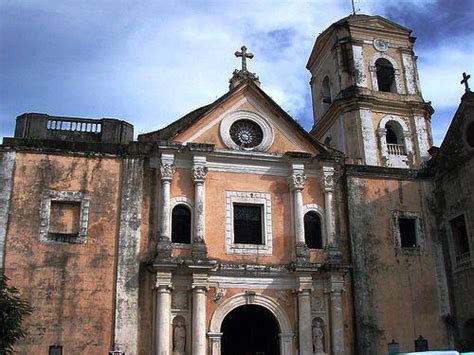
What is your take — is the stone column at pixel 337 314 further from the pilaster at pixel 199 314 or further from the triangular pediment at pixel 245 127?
the triangular pediment at pixel 245 127

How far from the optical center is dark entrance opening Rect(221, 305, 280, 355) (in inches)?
752

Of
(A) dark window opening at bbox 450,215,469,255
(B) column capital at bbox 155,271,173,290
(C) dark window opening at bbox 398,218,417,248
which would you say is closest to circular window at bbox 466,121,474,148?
(A) dark window opening at bbox 450,215,469,255

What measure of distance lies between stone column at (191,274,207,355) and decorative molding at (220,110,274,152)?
15.1 feet

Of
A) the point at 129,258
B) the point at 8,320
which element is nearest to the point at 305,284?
the point at 129,258

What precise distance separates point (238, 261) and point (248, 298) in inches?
44.5

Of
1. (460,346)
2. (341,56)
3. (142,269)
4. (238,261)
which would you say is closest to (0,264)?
Answer: (142,269)

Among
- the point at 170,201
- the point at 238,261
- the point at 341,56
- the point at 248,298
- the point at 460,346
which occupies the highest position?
the point at 341,56

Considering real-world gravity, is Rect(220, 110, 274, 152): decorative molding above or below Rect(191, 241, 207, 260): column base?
above

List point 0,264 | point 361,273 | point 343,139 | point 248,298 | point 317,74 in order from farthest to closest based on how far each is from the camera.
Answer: point 317,74 → point 343,139 → point 361,273 → point 248,298 → point 0,264

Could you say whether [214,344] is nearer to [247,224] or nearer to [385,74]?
[247,224]

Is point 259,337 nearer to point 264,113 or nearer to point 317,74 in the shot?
point 264,113

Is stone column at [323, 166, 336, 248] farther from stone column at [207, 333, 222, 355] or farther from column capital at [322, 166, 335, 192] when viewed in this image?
stone column at [207, 333, 222, 355]

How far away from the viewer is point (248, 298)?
58.3 ft

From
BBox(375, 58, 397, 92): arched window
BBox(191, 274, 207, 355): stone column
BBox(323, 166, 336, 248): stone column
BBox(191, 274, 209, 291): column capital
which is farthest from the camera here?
BBox(375, 58, 397, 92): arched window
